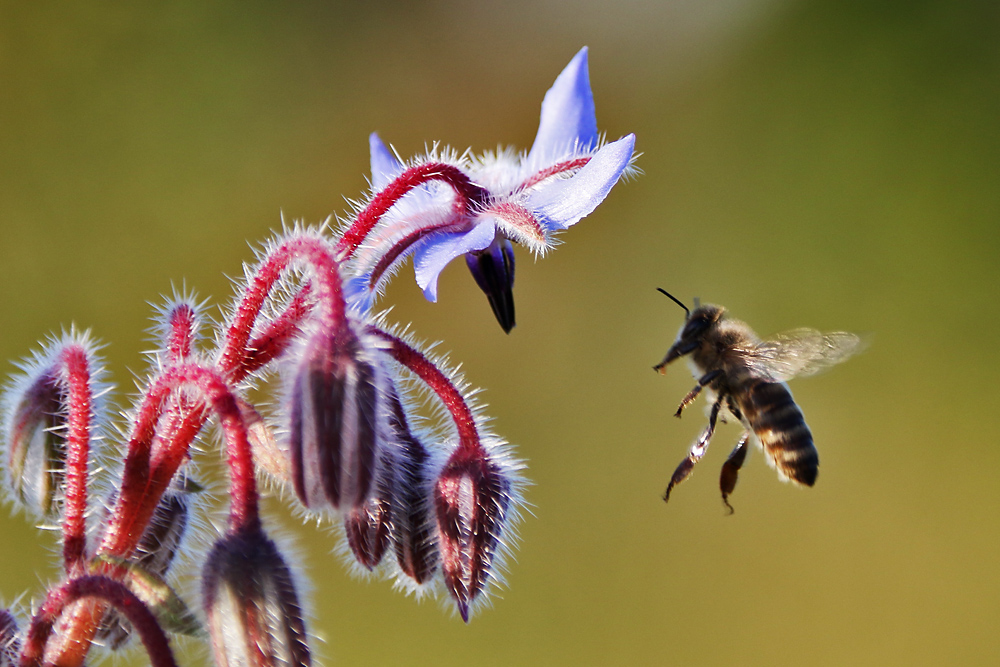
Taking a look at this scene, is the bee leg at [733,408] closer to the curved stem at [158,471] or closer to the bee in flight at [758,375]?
the bee in flight at [758,375]

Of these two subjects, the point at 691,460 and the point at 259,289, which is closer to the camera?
the point at 259,289

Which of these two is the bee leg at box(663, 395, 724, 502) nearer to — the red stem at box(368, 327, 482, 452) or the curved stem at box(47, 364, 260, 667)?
the red stem at box(368, 327, 482, 452)

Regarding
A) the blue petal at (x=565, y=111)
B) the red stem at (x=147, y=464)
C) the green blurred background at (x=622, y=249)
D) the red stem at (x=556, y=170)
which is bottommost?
the red stem at (x=147, y=464)

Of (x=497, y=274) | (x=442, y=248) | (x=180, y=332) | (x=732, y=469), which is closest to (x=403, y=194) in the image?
(x=442, y=248)

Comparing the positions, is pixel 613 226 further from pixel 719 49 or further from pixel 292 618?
pixel 292 618

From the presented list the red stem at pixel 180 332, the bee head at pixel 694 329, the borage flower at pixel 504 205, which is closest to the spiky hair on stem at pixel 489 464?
the borage flower at pixel 504 205

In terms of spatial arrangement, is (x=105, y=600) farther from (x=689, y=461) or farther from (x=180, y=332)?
(x=689, y=461)

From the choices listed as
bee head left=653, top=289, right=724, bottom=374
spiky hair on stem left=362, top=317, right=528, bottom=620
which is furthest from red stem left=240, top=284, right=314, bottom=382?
bee head left=653, top=289, right=724, bottom=374
